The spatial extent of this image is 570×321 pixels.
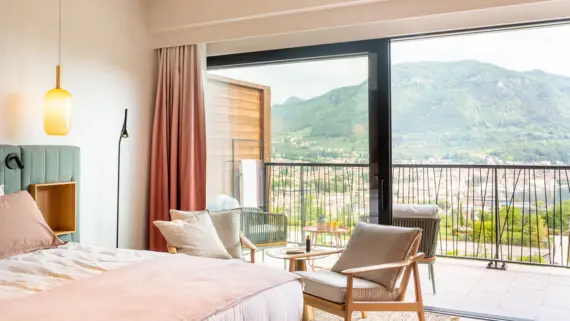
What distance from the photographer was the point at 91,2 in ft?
14.0

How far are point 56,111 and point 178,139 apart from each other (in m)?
1.41

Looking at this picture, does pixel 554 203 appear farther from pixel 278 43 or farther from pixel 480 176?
pixel 278 43

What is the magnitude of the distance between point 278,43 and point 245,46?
1.28 feet

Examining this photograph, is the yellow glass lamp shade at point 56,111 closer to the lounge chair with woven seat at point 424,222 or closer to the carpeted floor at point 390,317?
the carpeted floor at point 390,317

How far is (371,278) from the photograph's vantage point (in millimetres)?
3346

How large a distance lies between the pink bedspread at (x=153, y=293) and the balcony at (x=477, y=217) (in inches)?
68.2

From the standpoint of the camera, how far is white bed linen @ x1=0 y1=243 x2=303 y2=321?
2.28m

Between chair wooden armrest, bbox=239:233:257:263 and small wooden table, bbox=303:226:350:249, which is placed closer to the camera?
chair wooden armrest, bbox=239:233:257:263

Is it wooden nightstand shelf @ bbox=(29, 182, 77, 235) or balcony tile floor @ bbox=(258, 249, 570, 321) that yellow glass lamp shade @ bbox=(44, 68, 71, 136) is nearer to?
wooden nightstand shelf @ bbox=(29, 182, 77, 235)

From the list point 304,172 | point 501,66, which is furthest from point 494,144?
point 304,172

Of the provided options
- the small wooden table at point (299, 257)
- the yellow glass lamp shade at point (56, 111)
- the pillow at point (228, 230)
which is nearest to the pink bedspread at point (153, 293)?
the small wooden table at point (299, 257)

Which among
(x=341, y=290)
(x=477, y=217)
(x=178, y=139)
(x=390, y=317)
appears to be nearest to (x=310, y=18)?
(x=178, y=139)

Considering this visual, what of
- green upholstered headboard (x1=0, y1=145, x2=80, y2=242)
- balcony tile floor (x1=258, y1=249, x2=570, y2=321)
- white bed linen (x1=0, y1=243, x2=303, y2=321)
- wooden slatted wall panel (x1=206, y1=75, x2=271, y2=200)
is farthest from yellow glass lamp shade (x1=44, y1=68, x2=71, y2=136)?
balcony tile floor (x1=258, y1=249, x2=570, y2=321)

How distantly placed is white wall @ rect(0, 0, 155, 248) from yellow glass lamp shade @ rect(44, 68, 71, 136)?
26 cm
